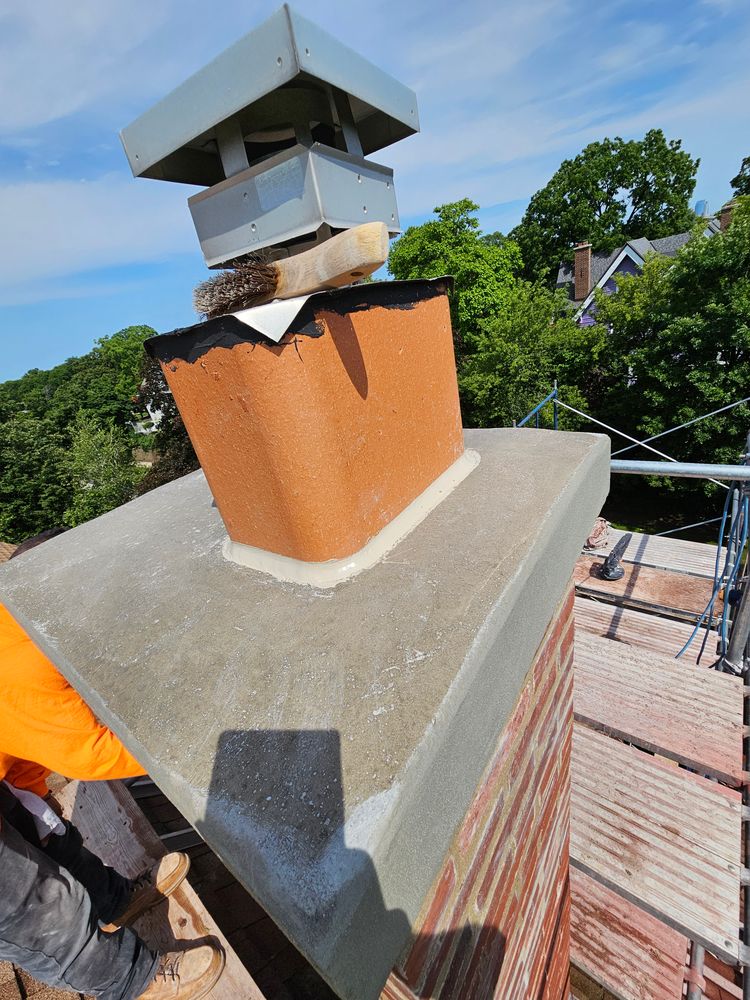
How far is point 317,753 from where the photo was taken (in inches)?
32.4

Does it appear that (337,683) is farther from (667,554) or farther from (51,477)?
(51,477)

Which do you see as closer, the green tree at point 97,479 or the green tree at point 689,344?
the green tree at point 689,344

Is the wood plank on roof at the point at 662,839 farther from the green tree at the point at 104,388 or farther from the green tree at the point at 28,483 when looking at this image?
the green tree at the point at 104,388

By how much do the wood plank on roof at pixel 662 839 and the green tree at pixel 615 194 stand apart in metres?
41.6

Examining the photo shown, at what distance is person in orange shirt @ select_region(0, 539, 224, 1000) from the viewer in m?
1.66

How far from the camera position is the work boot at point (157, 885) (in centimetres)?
205

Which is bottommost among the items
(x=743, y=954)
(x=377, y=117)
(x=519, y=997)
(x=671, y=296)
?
(x=743, y=954)

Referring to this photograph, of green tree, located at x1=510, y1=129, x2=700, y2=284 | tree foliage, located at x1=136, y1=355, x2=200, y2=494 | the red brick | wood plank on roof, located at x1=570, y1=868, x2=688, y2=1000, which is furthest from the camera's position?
green tree, located at x1=510, y1=129, x2=700, y2=284

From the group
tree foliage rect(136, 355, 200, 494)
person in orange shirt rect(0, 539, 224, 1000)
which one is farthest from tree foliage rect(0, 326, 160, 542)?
person in orange shirt rect(0, 539, 224, 1000)

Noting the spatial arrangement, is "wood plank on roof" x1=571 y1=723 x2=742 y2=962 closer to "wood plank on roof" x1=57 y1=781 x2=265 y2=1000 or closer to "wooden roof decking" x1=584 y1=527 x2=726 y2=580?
"wood plank on roof" x1=57 y1=781 x2=265 y2=1000

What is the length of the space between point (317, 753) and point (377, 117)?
1.85 meters

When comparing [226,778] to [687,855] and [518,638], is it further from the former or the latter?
[687,855]

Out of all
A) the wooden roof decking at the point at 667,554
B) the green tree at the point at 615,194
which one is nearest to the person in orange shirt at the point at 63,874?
the wooden roof decking at the point at 667,554

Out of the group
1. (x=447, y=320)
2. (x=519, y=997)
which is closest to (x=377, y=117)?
(x=447, y=320)
